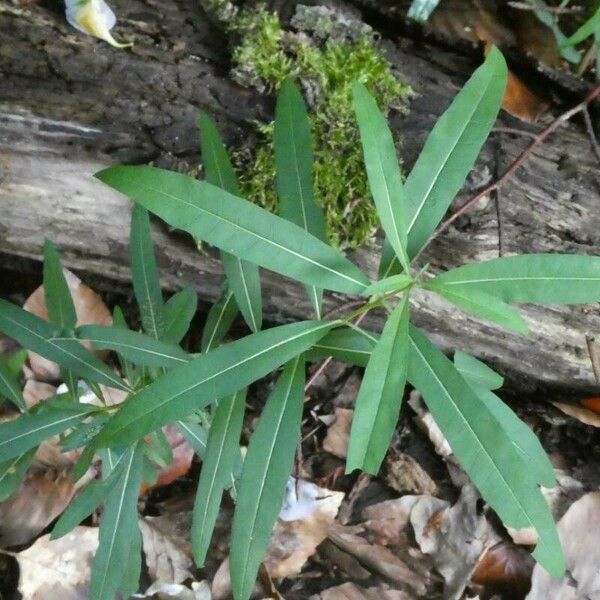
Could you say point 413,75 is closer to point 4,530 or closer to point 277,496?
point 277,496

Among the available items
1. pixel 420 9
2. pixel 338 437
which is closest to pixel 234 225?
pixel 420 9

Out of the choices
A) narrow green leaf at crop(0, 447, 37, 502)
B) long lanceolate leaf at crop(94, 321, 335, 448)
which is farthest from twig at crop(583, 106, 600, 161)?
narrow green leaf at crop(0, 447, 37, 502)

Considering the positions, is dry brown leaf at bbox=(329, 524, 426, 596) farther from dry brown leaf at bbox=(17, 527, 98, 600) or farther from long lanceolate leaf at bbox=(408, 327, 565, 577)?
long lanceolate leaf at bbox=(408, 327, 565, 577)

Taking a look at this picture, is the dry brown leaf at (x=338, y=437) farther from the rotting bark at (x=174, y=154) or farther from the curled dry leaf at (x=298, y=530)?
the rotting bark at (x=174, y=154)

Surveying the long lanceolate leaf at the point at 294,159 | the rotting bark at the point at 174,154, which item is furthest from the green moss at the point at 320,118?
the long lanceolate leaf at the point at 294,159

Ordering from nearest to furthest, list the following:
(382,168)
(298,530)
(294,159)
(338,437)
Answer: (382,168) → (294,159) → (298,530) → (338,437)

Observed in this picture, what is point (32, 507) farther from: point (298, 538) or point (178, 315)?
point (178, 315)

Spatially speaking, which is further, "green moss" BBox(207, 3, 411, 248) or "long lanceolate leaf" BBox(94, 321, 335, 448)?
"green moss" BBox(207, 3, 411, 248)
